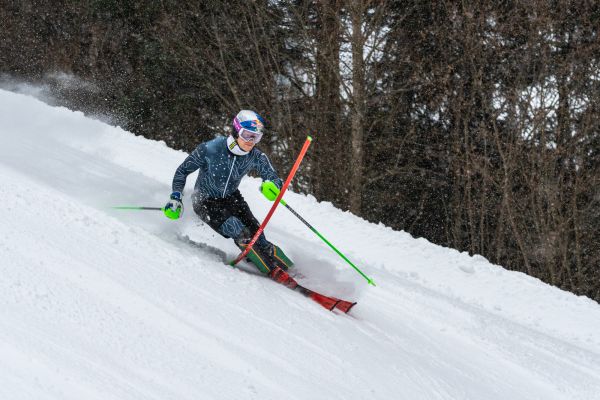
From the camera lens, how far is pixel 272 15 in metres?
13.9

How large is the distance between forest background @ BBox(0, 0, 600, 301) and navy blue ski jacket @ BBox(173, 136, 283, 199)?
20.2 feet

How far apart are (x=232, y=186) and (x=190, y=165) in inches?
15.8

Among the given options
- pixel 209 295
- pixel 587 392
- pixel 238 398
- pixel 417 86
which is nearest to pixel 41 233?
pixel 209 295

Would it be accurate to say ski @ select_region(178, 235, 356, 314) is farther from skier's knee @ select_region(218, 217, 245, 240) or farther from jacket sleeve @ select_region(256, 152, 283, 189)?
jacket sleeve @ select_region(256, 152, 283, 189)

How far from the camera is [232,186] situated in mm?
5812

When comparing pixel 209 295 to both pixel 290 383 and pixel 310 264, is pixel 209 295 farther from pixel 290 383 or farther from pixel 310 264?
pixel 310 264

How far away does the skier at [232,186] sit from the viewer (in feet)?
18.1

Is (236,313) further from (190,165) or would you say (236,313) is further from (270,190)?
(190,165)

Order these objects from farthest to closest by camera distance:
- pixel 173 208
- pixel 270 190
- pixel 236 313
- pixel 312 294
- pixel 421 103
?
pixel 421 103
pixel 173 208
pixel 270 190
pixel 312 294
pixel 236 313

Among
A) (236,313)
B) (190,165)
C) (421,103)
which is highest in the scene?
(421,103)

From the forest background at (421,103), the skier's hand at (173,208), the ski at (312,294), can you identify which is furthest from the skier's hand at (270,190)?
the forest background at (421,103)

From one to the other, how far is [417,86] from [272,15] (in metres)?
3.63

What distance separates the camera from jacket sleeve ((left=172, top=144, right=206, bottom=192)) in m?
5.77

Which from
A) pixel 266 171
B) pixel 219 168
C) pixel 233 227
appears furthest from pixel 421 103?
pixel 233 227
